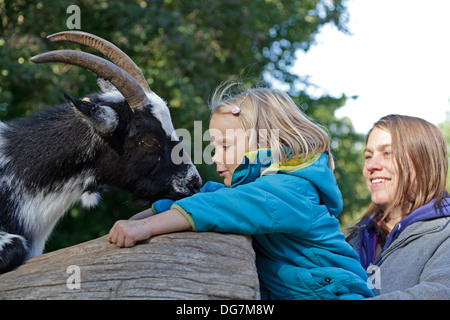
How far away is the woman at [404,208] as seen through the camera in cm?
270

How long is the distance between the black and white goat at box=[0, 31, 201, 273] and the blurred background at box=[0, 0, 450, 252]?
1.83m

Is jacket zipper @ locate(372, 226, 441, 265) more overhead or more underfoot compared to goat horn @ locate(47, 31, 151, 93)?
more underfoot

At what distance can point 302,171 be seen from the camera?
7.63 feet

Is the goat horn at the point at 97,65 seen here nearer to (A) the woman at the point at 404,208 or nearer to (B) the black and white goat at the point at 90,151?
(B) the black and white goat at the point at 90,151

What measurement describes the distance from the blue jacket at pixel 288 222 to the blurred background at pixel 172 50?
2774 millimetres

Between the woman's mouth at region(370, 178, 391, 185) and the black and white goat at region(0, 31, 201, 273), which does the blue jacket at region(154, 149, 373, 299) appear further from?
the black and white goat at region(0, 31, 201, 273)

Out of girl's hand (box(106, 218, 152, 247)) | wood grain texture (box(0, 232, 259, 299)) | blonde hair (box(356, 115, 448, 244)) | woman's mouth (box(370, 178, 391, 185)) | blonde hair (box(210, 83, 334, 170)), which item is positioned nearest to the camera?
wood grain texture (box(0, 232, 259, 299))

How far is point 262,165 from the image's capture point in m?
2.46

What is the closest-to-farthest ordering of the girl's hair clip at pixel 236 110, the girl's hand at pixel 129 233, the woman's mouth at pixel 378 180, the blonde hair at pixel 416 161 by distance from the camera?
the girl's hand at pixel 129 233
the girl's hair clip at pixel 236 110
the blonde hair at pixel 416 161
the woman's mouth at pixel 378 180

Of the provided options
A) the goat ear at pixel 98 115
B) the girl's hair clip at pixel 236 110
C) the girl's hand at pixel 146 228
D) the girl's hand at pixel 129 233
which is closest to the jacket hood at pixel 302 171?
the girl's hair clip at pixel 236 110

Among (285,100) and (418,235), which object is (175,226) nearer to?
(285,100)

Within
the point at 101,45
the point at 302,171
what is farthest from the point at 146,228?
the point at 101,45

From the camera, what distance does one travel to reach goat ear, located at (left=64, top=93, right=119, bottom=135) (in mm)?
3306

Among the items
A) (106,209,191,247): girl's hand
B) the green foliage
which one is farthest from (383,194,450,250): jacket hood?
the green foliage
